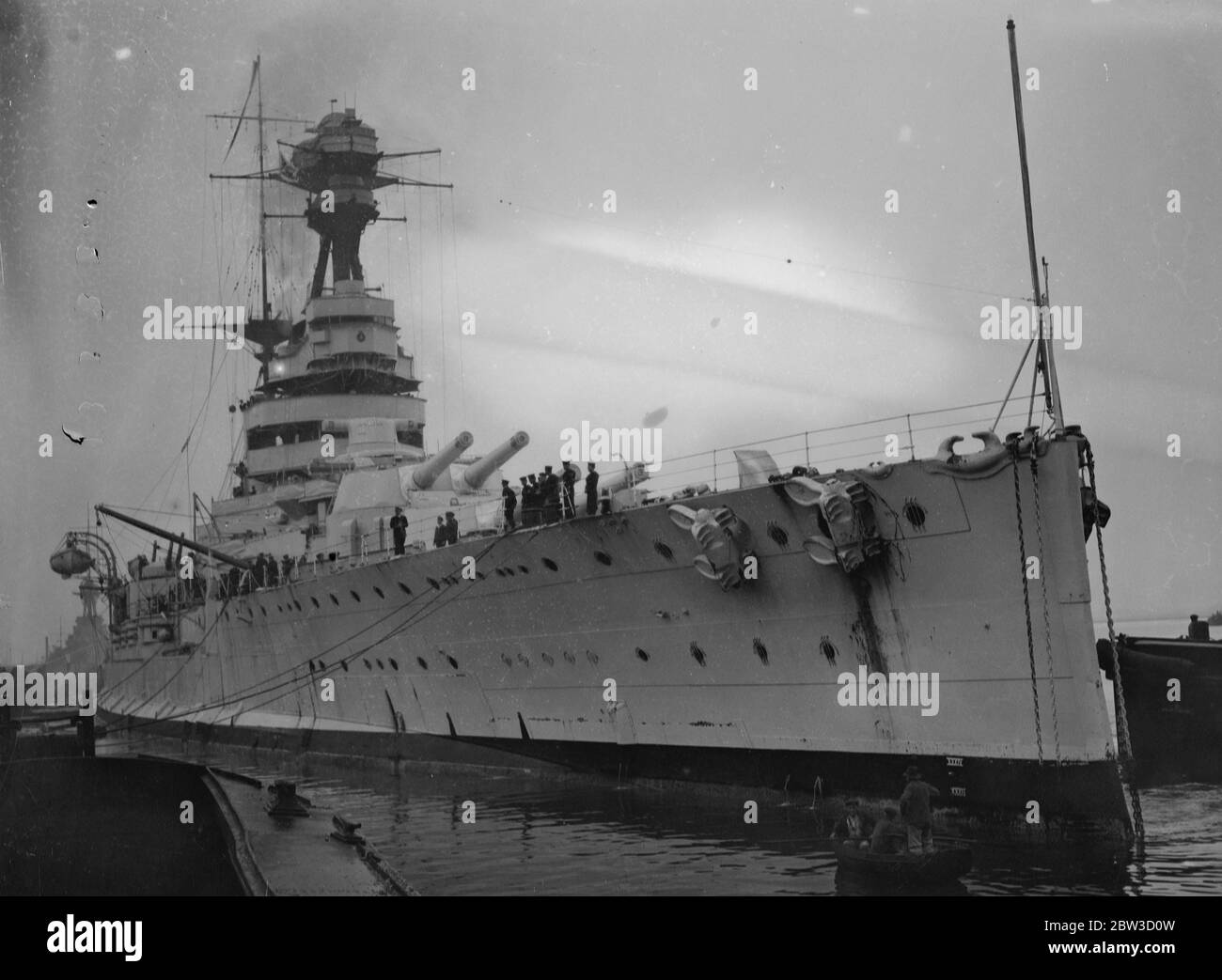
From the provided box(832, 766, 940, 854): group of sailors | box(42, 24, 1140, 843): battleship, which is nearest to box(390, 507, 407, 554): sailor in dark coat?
box(42, 24, 1140, 843): battleship

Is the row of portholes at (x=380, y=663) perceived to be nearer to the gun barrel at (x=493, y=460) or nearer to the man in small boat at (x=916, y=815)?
the gun barrel at (x=493, y=460)

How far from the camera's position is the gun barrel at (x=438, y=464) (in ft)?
59.1

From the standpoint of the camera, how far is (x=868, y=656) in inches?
478

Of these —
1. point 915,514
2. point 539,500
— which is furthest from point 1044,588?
Answer: point 539,500

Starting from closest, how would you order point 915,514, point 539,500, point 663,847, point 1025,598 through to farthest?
1. point 1025,598
2. point 663,847
3. point 915,514
4. point 539,500

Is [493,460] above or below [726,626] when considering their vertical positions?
above

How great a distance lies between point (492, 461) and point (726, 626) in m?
6.16

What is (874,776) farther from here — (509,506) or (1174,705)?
(1174,705)

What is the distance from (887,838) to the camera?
354 inches

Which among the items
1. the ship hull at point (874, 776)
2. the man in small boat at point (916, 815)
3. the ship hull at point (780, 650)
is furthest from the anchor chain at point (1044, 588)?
the man in small boat at point (916, 815)

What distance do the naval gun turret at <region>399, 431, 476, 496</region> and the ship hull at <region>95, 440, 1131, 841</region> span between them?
2.02m

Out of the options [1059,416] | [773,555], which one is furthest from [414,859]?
[1059,416]
